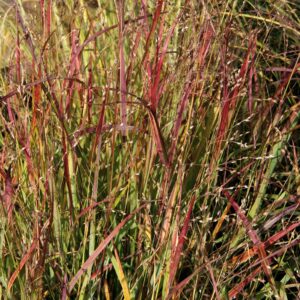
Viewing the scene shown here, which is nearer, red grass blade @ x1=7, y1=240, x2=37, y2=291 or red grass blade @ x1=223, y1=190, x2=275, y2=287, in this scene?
red grass blade @ x1=7, y1=240, x2=37, y2=291

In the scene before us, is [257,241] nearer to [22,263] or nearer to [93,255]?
[93,255]

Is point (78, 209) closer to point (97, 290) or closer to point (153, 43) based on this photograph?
point (97, 290)

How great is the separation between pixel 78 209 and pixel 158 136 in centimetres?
32

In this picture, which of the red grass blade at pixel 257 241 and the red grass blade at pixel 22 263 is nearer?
the red grass blade at pixel 22 263

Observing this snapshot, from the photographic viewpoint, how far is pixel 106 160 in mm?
1940

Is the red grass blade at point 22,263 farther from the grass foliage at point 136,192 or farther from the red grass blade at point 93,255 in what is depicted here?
the red grass blade at point 93,255

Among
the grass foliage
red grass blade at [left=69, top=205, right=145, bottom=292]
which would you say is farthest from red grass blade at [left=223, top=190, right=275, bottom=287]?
red grass blade at [left=69, top=205, right=145, bottom=292]

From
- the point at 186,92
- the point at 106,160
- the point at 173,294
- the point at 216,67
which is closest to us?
the point at 173,294

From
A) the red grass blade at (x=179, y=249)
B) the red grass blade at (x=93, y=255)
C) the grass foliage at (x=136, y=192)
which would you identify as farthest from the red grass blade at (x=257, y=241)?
the red grass blade at (x=93, y=255)

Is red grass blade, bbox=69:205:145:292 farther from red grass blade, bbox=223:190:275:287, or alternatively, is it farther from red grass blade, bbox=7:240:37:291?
red grass blade, bbox=223:190:275:287

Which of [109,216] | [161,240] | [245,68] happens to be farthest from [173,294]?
[245,68]

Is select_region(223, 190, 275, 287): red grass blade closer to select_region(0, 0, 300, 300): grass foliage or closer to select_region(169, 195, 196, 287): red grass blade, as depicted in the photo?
select_region(0, 0, 300, 300): grass foliage

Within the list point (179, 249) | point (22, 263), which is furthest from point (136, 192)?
point (22, 263)

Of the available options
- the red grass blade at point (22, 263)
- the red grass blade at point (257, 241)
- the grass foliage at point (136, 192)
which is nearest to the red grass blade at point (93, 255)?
the grass foliage at point (136, 192)
